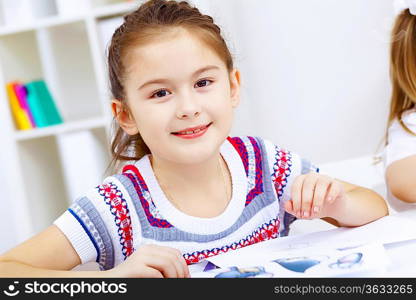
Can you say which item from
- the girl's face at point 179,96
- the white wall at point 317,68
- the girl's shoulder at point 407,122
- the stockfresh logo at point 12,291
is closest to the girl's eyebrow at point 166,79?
the girl's face at point 179,96

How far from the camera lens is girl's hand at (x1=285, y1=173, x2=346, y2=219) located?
87cm

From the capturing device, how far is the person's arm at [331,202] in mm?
875

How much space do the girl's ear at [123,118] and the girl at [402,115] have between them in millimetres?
516

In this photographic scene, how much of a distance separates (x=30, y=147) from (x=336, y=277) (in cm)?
200

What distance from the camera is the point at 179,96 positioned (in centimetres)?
90

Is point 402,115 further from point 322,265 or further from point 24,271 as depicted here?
point 24,271

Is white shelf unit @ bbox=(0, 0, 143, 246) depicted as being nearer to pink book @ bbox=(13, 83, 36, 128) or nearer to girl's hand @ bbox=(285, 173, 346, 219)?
pink book @ bbox=(13, 83, 36, 128)

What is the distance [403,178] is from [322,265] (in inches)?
21.0

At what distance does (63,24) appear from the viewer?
7.55 ft

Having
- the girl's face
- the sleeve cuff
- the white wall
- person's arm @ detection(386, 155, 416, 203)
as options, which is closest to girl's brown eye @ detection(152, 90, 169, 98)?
the girl's face

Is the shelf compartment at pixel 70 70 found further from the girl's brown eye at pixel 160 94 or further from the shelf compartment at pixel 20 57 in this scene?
the girl's brown eye at pixel 160 94

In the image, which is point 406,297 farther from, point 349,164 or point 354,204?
point 349,164

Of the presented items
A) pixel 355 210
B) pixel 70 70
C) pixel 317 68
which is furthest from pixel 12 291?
pixel 70 70

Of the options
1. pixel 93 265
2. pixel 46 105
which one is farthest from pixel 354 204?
pixel 46 105
